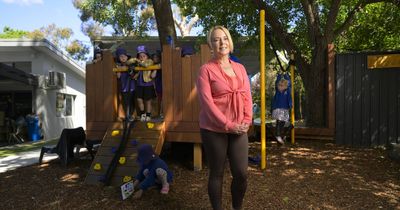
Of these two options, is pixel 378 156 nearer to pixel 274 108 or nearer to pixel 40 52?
pixel 274 108

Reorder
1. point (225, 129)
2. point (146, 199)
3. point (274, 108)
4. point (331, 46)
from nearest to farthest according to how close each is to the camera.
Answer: point (225, 129) → point (146, 199) → point (274, 108) → point (331, 46)

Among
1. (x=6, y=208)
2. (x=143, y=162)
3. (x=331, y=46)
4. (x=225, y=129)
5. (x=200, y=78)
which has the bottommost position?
(x=6, y=208)

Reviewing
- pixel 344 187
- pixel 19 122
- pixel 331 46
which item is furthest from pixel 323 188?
pixel 19 122

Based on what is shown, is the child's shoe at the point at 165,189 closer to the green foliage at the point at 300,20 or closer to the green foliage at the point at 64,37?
the green foliage at the point at 300,20

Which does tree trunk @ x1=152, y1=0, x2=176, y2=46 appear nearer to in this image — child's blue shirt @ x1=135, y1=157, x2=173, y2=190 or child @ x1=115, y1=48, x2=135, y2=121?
child @ x1=115, y1=48, x2=135, y2=121

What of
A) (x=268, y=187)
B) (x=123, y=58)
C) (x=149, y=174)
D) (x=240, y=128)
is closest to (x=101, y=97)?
(x=123, y=58)

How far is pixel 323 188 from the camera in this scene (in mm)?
5336

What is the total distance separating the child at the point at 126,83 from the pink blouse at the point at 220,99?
11.8ft

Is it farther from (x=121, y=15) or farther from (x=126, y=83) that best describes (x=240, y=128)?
(x=121, y=15)

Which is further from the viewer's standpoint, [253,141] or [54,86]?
[54,86]

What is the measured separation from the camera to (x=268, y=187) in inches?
213

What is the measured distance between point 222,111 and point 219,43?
2.06 feet

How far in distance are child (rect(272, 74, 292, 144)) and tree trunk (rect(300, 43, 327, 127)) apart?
164 cm

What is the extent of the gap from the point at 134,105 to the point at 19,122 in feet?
34.6
